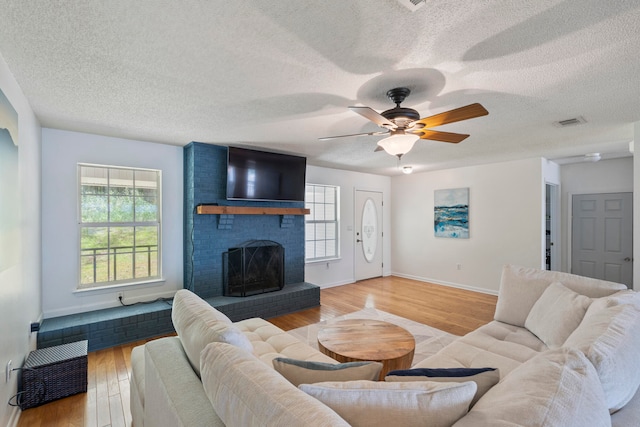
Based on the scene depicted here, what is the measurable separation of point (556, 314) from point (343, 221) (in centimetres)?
421

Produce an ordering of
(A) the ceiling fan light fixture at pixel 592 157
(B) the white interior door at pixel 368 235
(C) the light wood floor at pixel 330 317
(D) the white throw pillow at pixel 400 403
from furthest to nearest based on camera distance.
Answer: (B) the white interior door at pixel 368 235 < (A) the ceiling fan light fixture at pixel 592 157 < (C) the light wood floor at pixel 330 317 < (D) the white throw pillow at pixel 400 403

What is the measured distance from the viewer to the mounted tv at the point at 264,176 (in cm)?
409

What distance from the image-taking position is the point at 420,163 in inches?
211

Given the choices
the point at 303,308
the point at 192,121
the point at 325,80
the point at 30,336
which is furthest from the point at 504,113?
the point at 30,336

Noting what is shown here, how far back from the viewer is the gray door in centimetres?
482

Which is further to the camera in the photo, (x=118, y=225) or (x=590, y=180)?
(x=590, y=180)

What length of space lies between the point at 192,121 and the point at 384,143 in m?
1.96

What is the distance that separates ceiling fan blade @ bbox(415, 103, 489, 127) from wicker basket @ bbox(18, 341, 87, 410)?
10.9 ft

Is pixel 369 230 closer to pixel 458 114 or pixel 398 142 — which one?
pixel 398 142

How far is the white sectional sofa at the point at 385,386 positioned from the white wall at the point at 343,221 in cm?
379

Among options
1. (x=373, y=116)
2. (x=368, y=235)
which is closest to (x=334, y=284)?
(x=368, y=235)

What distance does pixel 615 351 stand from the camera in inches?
46.4

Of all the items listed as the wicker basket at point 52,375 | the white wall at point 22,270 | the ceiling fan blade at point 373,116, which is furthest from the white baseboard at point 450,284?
the white wall at point 22,270

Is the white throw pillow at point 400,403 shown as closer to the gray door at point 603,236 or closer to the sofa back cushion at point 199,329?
the sofa back cushion at point 199,329
